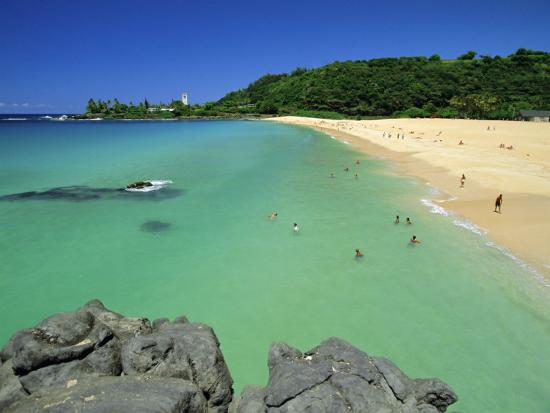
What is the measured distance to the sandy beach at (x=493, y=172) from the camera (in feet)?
66.0

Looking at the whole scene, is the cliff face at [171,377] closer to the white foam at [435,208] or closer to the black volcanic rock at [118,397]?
the black volcanic rock at [118,397]

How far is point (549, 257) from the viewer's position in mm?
17109

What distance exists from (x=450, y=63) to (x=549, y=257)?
16088cm

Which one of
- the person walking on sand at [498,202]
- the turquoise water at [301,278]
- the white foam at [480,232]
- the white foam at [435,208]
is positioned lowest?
the turquoise water at [301,278]

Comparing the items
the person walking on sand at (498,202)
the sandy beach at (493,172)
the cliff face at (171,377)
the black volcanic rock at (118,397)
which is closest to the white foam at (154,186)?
the sandy beach at (493,172)

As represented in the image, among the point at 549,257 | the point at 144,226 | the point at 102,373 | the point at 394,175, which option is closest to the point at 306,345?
the point at 102,373

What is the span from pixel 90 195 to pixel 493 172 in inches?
1456

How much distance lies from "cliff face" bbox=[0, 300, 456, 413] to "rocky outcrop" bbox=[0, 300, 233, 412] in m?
0.02

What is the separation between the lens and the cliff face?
6.70 metres

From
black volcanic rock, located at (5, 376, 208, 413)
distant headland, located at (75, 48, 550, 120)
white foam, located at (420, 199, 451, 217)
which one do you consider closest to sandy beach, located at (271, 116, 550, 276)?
white foam, located at (420, 199, 451, 217)

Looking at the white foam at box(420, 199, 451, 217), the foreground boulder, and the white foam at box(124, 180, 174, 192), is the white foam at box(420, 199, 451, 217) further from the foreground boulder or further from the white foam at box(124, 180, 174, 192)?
the white foam at box(124, 180, 174, 192)

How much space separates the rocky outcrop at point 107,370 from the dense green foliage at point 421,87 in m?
114

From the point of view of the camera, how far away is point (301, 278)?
16.5 m

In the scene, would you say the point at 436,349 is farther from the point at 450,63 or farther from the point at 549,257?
the point at 450,63
